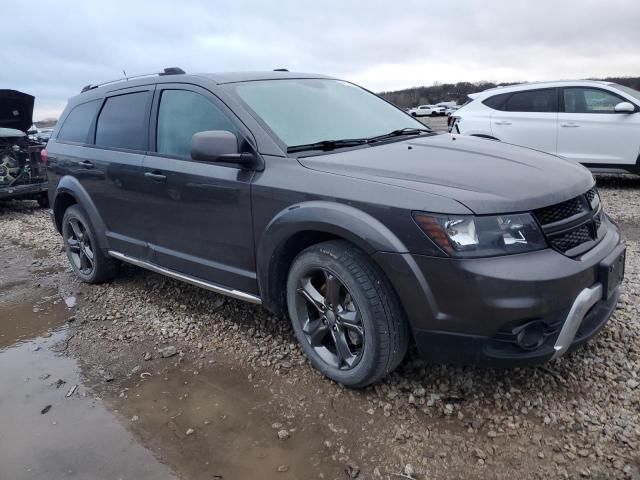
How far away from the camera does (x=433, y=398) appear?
280 centimetres

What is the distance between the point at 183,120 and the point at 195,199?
65cm

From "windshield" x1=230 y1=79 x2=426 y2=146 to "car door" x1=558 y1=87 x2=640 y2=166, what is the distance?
498 centimetres

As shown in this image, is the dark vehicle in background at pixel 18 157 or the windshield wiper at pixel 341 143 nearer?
the windshield wiper at pixel 341 143

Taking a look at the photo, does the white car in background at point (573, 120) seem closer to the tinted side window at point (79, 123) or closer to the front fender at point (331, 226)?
the tinted side window at point (79, 123)

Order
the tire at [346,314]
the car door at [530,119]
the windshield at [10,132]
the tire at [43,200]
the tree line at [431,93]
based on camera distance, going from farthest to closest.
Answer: the tree line at [431,93], the tire at [43,200], the windshield at [10,132], the car door at [530,119], the tire at [346,314]

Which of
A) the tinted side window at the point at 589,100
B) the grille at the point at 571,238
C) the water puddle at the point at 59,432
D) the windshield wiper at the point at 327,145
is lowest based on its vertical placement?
the water puddle at the point at 59,432

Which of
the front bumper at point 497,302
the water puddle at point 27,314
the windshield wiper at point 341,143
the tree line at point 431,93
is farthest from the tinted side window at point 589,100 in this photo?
the tree line at point 431,93

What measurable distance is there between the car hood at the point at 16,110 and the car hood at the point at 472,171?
868cm

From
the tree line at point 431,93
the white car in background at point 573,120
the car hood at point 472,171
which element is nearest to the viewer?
the car hood at point 472,171

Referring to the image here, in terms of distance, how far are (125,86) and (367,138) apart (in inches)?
88.0

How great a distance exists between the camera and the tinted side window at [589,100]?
777 cm

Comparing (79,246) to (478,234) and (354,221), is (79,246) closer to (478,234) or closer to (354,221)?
(354,221)

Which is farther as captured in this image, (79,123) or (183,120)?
(79,123)

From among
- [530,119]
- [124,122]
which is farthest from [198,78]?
[530,119]
